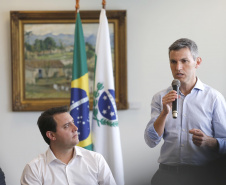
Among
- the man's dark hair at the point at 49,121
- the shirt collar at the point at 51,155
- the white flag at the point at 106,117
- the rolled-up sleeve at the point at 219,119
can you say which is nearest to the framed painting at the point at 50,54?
the white flag at the point at 106,117

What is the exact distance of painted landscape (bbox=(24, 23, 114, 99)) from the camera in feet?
14.1

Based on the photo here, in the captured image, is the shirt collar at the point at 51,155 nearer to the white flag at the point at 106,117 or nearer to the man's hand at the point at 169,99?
the man's hand at the point at 169,99

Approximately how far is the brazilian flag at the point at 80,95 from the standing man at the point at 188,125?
115 cm

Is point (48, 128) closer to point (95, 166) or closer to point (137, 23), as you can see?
point (95, 166)

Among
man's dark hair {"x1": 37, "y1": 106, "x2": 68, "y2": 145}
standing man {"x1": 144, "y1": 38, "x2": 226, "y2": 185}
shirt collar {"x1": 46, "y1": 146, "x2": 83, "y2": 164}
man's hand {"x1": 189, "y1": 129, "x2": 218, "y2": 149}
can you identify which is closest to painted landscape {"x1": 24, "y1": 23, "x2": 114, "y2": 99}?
man's dark hair {"x1": 37, "y1": 106, "x2": 68, "y2": 145}

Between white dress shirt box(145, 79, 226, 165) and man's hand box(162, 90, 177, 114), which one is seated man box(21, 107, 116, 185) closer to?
white dress shirt box(145, 79, 226, 165)

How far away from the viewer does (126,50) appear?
14.0 feet

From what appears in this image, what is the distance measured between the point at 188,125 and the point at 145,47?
1.95m

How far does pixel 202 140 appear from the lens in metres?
2.35

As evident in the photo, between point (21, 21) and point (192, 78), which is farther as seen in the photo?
point (21, 21)

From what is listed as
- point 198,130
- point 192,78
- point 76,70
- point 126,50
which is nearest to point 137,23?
point 126,50

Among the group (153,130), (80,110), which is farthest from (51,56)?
(153,130)

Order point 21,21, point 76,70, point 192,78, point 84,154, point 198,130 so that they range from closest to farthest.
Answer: point 198,130, point 192,78, point 84,154, point 76,70, point 21,21

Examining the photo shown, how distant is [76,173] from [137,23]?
7.43ft
